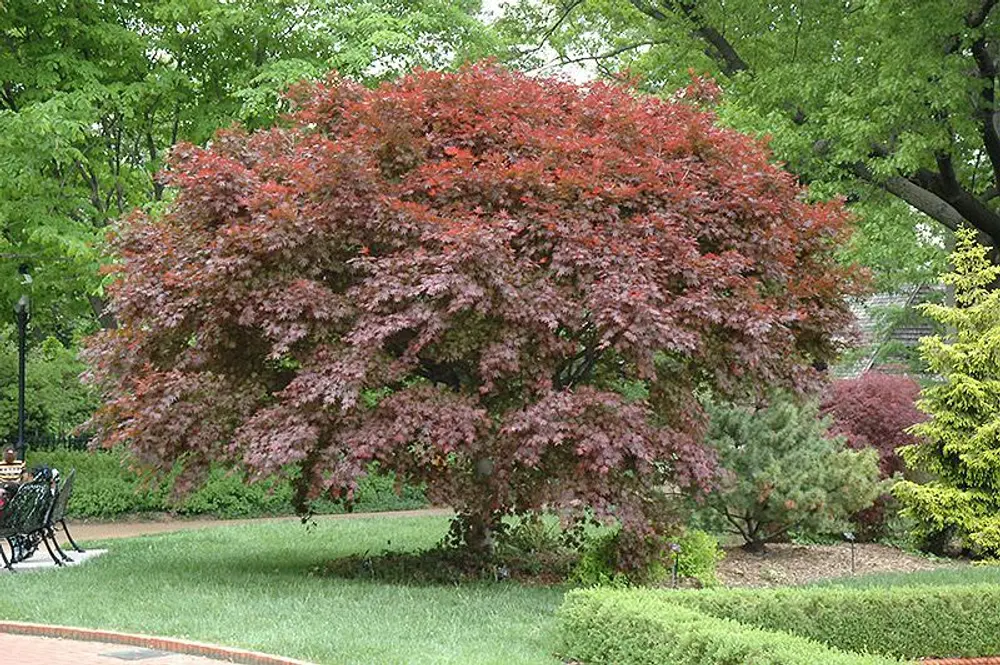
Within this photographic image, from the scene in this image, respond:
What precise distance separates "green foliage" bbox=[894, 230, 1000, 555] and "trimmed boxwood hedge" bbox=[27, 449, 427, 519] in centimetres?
831

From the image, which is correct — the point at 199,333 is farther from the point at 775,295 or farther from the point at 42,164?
the point at 42,164

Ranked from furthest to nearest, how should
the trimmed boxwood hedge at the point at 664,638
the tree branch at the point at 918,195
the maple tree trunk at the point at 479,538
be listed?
1. the tree branch at the point at 918,195
2. the maple tree trunk at the point at 479,538
3. the trimmed boxwood hedge at the point at 664,638

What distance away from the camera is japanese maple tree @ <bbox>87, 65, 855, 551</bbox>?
10883 mm

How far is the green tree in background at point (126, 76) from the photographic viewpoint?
1928 centimetres

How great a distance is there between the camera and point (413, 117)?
39.0 feet

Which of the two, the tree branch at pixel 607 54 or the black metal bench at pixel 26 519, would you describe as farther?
the tree branch at pixel 607 54

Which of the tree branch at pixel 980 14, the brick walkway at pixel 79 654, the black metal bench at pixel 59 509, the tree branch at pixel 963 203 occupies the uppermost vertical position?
the tree branch at pixel 980 14

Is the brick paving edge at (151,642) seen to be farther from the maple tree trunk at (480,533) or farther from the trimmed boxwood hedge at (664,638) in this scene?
the maple tree trunk at (480,533)

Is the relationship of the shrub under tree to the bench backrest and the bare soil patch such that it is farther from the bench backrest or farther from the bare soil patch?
the bench backrest

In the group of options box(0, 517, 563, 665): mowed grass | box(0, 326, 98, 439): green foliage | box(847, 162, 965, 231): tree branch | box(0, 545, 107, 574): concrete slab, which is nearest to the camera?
box(0, 517, 563, 665): mowed grass

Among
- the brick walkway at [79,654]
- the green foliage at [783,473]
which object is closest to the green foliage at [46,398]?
the green foliage at [783,473]

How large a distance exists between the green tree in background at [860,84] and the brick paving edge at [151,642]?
385 inches

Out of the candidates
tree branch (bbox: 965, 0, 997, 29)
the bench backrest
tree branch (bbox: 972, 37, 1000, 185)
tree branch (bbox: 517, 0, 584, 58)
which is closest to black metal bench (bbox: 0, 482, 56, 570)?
the bench backrest

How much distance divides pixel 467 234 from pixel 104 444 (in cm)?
458
